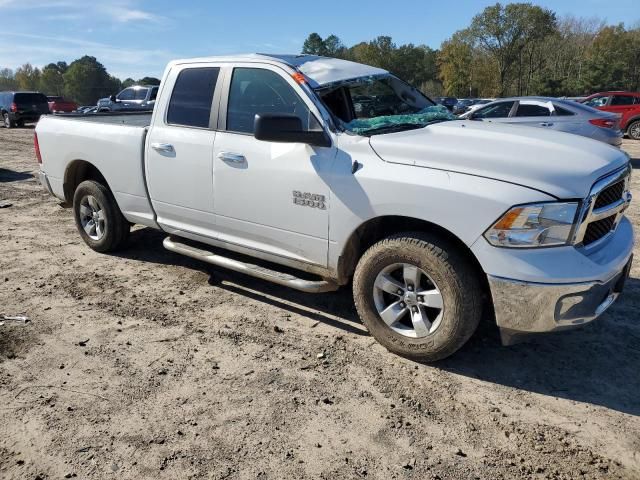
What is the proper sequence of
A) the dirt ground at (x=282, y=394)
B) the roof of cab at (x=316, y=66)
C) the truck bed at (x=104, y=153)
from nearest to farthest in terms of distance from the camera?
the dirt ground at (x=282, y=394) < the roof of cab at (x=316, y=66) < the truck bed at (x=104, y=153)

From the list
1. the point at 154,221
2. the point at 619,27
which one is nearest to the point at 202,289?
the point at 154,221

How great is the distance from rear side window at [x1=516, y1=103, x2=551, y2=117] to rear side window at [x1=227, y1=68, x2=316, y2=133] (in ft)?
28.5

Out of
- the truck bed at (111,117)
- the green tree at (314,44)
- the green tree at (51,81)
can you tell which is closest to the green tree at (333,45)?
the green tree at (314,44)

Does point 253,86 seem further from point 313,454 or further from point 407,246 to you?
point 313,454

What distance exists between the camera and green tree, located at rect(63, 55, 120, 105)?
72312 millimetres

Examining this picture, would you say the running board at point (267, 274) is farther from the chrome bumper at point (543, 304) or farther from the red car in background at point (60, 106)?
the red car in background at point (60, 106)

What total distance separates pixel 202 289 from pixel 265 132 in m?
1.93

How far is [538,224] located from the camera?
9.21 feet

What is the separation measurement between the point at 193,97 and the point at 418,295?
2.56m

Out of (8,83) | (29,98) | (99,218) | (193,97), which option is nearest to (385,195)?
(193,97)

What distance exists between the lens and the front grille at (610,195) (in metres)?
3.05

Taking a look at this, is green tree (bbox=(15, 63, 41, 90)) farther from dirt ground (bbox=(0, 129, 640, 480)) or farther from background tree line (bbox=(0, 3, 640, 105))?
dirt ground (bbox=(0, 129, 640, 480))

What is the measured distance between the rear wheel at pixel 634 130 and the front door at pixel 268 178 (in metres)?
18.8

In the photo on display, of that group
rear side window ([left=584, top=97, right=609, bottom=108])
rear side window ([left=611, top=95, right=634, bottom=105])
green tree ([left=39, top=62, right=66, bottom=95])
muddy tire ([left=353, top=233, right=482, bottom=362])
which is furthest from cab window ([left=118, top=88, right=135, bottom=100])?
green tree ([left=39, top=62, right=66, bottom=95])
